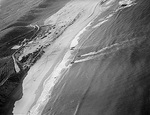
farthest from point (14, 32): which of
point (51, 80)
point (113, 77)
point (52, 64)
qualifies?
point (113, 77)

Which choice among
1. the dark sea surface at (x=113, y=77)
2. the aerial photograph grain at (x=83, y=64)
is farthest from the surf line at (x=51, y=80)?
the dark sea surface at (x=113, y=77)

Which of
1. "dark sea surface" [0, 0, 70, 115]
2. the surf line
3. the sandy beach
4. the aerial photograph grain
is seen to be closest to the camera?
the aerial photograph grain

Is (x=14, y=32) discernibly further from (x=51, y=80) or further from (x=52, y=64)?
(x=51, y=80)

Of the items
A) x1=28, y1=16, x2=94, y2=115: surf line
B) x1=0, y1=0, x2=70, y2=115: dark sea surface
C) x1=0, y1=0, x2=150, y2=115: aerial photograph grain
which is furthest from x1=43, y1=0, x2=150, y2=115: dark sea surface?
x1=0, y1=0, x2=70, y2=115: dark sea surface

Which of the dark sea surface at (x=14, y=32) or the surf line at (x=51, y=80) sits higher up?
the dark sea surface at (x=14, y=32)

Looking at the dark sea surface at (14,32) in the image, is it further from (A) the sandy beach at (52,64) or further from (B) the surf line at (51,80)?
(B) the surf line at (51,80)

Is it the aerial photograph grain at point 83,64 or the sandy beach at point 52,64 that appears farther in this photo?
the sandy beach at point 52,64

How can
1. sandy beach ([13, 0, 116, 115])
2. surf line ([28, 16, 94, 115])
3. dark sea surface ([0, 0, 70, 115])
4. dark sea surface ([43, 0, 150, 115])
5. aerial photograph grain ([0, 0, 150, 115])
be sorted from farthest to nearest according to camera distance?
1. dark sea surface ([0, 0, 70, 115])
2. sandy beach ([13, 0, 116, 115])
3. surf line ([28, 16, 94, 115])
4. aerial photograph grain ([0, 0, 150, 115])
5. dark sea surface ([43, 0, 150, 115])

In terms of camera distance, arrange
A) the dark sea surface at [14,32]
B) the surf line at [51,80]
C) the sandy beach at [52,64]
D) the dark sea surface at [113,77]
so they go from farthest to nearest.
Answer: the dark sea surface at [14,32] → the sandy beach at [52,64] → the surf line at [51,80] → the dark sea surface at [113,77]

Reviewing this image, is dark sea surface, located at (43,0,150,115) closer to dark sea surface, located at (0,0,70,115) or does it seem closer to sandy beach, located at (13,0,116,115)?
sandy beach, located at (13,0,116,115)
